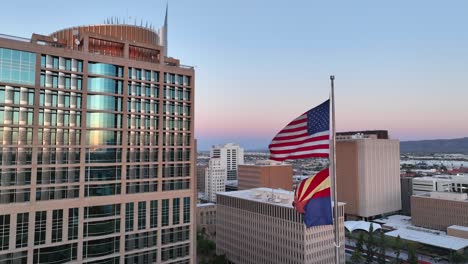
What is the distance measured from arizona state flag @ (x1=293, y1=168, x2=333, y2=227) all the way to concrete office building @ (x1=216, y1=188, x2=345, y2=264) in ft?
157

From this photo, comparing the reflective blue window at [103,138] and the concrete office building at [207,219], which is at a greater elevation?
the reflective blue window at [103,138]

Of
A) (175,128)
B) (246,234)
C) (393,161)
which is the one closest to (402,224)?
(393,161)

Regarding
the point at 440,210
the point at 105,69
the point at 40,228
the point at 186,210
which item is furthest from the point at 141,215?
the point at 440,210

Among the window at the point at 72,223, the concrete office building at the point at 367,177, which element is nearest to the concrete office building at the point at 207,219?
the concrete office building at the point at 367,177

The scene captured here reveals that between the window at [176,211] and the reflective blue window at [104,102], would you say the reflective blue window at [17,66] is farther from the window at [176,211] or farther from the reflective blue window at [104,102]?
the window at [176,211]

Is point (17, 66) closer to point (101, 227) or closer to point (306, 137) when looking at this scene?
point (101, 227)

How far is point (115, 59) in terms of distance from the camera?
1679 inches

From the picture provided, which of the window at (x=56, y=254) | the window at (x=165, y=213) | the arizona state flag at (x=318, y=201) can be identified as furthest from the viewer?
the window at (x=165, y=213)

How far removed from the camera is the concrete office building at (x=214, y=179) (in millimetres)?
174750

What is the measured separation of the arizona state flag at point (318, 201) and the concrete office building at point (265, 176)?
361 ft

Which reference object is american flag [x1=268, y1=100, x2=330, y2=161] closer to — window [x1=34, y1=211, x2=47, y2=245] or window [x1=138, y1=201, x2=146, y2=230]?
window [x1=138, y1=201, x2=146, y2=230]

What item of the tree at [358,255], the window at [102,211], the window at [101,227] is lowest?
the tree at [358,255]

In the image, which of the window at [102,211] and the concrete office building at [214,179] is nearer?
the window at [102,211]

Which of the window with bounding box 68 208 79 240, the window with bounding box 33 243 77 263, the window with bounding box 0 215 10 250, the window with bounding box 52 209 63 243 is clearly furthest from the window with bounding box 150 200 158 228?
the window with bounding box 0 215 10 250
